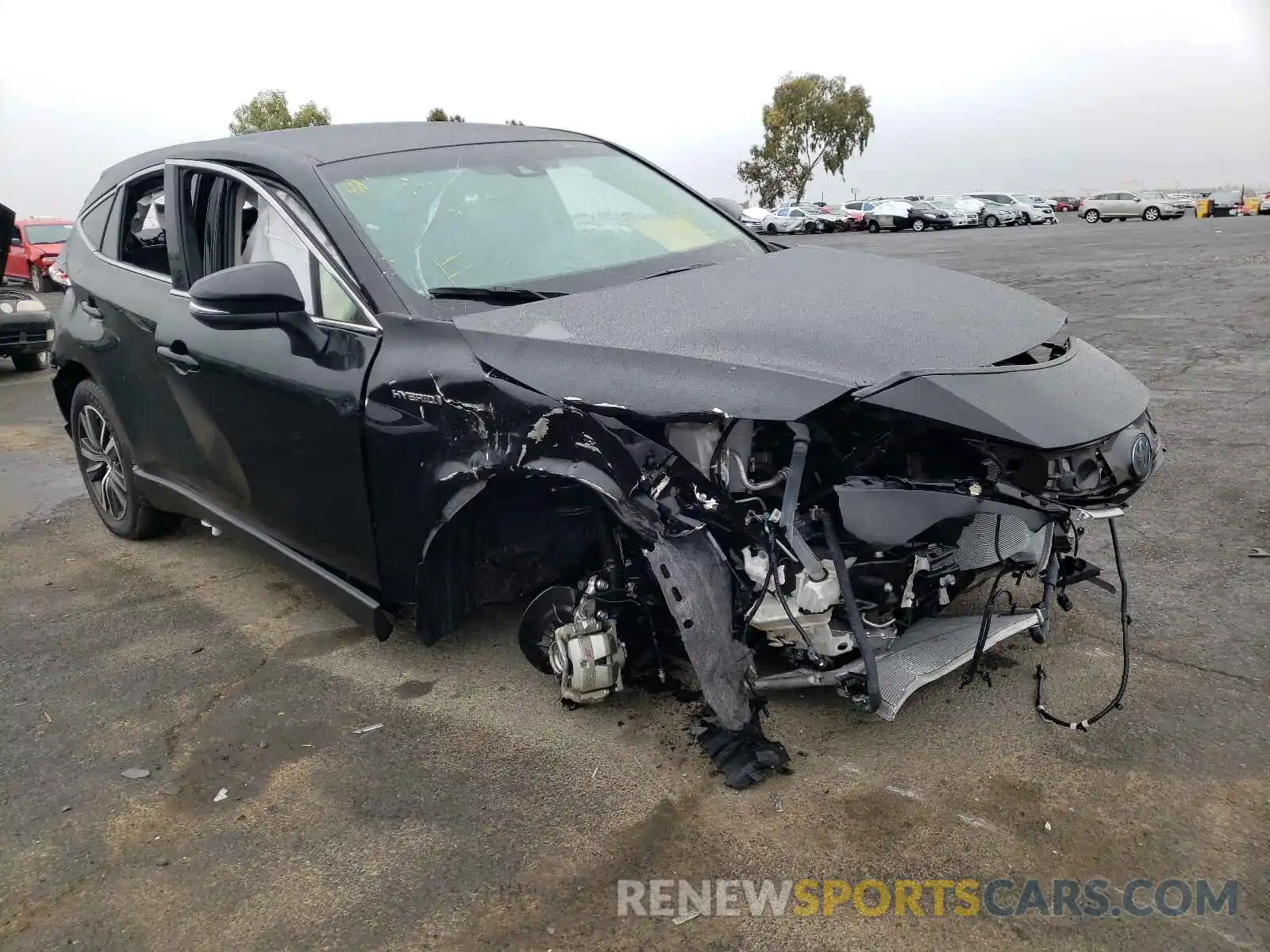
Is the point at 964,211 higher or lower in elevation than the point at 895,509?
lower

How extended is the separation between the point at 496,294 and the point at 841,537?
50.6 inches

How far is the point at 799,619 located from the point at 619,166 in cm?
235

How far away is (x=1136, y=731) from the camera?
9.12ft

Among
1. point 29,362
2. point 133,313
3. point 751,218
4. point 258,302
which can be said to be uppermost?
point 751,218

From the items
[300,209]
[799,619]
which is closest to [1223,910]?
[799,619]

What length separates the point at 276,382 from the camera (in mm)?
3168

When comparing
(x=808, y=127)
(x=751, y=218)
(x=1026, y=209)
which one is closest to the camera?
(x=751, y=218)

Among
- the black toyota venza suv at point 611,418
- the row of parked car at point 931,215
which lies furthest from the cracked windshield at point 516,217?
the row of parked car at point 931,215

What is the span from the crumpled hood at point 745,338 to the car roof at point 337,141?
41.1 inches

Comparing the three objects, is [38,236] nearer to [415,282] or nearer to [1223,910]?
[415,282]

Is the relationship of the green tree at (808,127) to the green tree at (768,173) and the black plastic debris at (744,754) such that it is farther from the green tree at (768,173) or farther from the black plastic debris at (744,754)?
the black plastic debris at (744,754)

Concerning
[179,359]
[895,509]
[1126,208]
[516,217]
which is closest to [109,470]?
[179,359]

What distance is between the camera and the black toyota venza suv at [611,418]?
2.41m

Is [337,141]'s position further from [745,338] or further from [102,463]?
[102,463]
